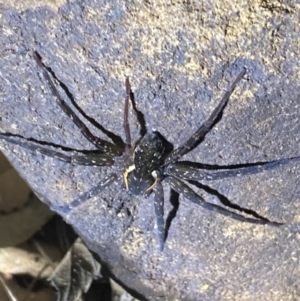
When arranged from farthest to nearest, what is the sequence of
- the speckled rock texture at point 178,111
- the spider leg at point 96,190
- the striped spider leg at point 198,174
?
1. the spider leg at point 96,190
2. the striped spider leg at point 198,174
3. the speckled rock texture at point 178,111

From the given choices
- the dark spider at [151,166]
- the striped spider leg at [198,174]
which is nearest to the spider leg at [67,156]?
the dark spider at [151,166]

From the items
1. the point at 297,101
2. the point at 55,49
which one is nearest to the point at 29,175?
the point at 55,49

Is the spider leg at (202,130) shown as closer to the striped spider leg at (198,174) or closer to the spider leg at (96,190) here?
the striped spider leg at (198,174)

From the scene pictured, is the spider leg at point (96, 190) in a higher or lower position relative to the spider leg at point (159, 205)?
lower

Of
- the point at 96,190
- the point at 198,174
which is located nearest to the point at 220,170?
the point at 198,174

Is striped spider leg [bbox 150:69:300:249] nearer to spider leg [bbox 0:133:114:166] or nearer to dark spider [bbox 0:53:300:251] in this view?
dark spider [bbox 0:53:300:251]

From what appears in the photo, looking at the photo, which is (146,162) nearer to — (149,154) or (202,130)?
(149,154)
